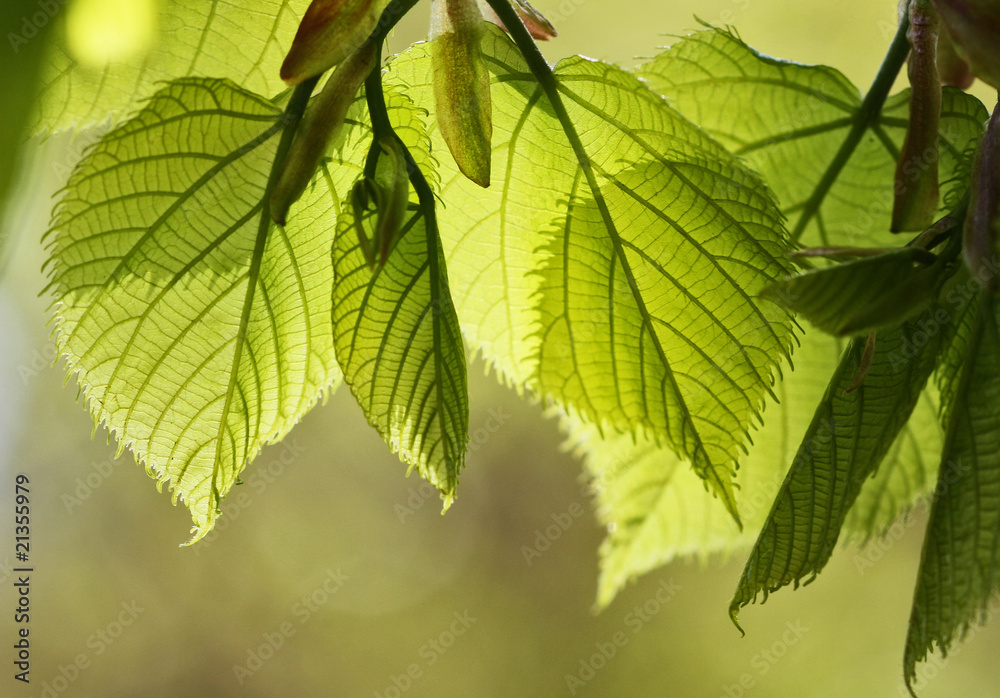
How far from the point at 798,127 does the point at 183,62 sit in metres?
0.18

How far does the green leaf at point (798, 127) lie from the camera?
23cm

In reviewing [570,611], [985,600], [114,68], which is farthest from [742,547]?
[570,611]

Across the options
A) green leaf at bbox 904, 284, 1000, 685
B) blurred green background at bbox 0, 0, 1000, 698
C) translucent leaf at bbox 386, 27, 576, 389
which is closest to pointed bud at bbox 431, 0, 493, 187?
translucent leaf at bbox 386, 27, 576, 389

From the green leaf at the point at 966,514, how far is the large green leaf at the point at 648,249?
0.04 meters

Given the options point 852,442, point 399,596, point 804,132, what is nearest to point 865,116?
point 804,132

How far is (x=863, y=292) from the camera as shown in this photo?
0.46 ft

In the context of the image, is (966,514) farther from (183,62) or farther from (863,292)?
(183,62)

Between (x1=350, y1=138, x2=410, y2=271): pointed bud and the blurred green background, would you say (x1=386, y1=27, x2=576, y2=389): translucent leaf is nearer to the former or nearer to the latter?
(x1=350, y1=138, x2=410, y2=271): pointed bud

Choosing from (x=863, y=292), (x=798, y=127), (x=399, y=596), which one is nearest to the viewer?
(x=863, y=292)

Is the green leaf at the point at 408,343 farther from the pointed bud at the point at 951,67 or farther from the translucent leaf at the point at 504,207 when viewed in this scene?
the pointed bud at the point at 951,67

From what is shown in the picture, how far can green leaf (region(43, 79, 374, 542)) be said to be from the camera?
6.5 inches

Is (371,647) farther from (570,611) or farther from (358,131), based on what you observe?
(358,131)

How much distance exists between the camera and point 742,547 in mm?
274

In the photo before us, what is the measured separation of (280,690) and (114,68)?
3.90 ft
